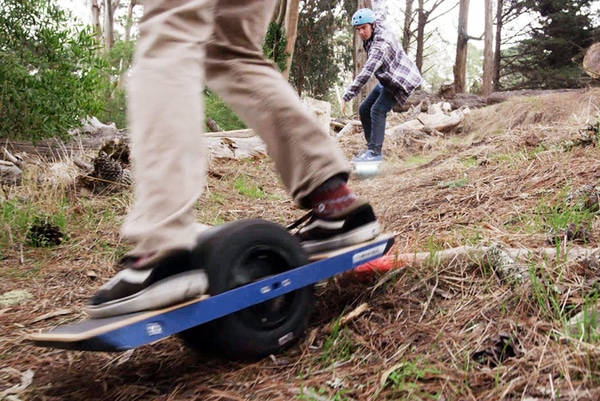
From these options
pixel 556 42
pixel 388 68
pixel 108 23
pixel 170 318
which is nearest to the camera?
pixel 170 318

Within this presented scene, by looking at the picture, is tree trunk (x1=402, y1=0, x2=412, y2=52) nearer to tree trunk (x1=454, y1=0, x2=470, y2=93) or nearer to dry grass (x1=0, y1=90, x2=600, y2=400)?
tree trunk (x1=454, y1=0, x2=470, y2=93)

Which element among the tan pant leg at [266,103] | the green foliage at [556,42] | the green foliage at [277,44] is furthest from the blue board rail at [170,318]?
the green foliage at [556,42]

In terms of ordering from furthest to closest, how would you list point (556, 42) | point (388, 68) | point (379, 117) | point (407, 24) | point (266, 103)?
1. point (407, 24)
2. point (556, 42)
3. point (379, 117)
4. point (388, 68)
5. point (266, 103)

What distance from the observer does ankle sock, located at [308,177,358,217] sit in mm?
1517

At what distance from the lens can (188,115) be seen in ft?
4.00

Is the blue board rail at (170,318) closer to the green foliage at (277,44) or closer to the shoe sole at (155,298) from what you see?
the shoe sole at (155,298)

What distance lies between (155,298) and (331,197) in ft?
1.97

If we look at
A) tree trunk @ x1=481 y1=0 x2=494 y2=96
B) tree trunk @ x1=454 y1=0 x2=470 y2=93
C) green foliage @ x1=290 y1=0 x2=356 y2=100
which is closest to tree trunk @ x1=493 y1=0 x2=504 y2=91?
tree trunk @ x1=454 y1=0 x2=470 y2=93

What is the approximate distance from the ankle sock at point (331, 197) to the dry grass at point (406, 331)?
0.85ft

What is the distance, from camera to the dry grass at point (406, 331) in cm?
104

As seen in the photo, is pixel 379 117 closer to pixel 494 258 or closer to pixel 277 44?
pixel 277 44

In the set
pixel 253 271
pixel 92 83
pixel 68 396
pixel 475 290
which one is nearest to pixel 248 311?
pixel 253 271

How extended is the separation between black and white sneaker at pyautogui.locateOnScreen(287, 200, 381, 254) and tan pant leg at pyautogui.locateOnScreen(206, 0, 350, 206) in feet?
0.33

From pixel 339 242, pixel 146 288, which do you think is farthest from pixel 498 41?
pixel 146 288
